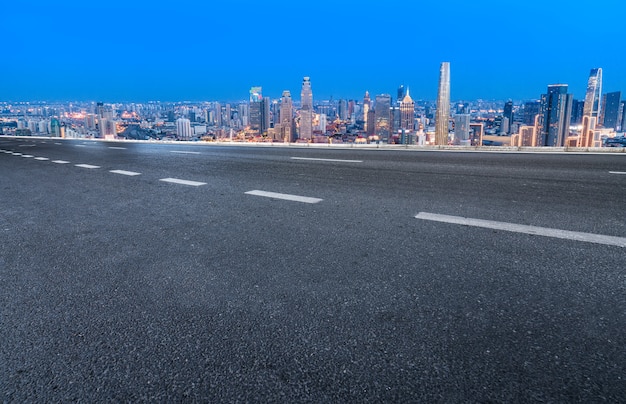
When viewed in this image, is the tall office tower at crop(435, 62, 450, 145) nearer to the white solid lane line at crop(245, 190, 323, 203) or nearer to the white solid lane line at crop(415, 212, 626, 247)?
the white solid lane line at crop(245, 190, 323, 203)

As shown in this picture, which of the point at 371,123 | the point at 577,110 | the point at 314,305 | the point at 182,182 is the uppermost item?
the point at 577,110

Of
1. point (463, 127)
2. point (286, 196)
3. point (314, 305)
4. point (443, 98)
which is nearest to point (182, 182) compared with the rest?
point (286, 196)

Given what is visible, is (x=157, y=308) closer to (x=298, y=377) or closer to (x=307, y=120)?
(x=298, y=377)

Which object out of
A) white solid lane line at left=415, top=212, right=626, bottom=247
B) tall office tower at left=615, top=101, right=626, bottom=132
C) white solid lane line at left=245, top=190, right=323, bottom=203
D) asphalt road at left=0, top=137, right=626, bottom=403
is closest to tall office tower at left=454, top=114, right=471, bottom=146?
white solid lane line at left=245, top=190, right=323, bottom=203

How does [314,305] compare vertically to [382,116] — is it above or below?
below

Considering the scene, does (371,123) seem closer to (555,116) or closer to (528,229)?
(555,116)

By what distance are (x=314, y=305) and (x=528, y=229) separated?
1.99 meters

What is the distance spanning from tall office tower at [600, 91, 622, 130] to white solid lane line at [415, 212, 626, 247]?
13361 centimetres

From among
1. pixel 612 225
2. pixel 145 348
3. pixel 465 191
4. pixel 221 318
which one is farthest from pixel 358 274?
pixel 465 191

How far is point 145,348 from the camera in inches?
60.3

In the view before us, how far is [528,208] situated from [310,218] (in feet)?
6.70

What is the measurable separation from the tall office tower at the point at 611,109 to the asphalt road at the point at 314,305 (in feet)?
441

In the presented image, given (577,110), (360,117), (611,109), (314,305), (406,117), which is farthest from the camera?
(360,117)

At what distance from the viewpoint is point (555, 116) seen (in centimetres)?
6003
